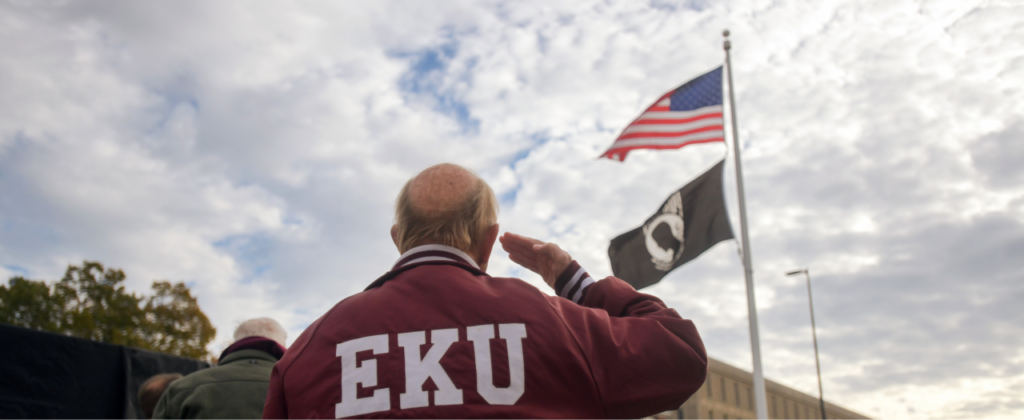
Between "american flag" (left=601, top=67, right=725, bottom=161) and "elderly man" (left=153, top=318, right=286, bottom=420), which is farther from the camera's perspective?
"american flag" (left=601, top=67, right=725, bottom=161)

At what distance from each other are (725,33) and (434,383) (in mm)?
11460

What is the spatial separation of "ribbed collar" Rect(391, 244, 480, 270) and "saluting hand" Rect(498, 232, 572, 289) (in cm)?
26

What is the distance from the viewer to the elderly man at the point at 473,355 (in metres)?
1.49

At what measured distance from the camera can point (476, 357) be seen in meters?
1.52

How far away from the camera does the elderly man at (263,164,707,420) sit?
149cm

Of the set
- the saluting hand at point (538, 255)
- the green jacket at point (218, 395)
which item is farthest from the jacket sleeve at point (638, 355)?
the green jacket at point (218, 395)

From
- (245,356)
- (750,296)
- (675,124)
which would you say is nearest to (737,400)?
(750,296)

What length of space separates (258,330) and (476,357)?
10.4ft

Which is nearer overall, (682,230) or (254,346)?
(254,346)

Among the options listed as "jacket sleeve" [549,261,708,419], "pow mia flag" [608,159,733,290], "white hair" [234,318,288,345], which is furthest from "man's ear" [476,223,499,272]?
"pow mia flag" [608,159,733,290]

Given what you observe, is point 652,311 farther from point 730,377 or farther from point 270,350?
point 730,377

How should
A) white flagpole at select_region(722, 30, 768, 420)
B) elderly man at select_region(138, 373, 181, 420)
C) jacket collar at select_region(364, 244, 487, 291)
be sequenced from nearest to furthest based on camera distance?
jacket collar at select_region(364, 244, 487, 291)
elderly man at select_region(138, 373, 181, 420)
white flagpole at select_region(722, 30, 768, 420)

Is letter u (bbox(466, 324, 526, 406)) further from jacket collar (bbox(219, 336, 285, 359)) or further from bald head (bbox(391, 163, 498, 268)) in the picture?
jacket collar (bbox(219, 336, 285, 359))

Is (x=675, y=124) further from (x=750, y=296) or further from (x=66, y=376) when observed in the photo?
(x=66, y=376)
